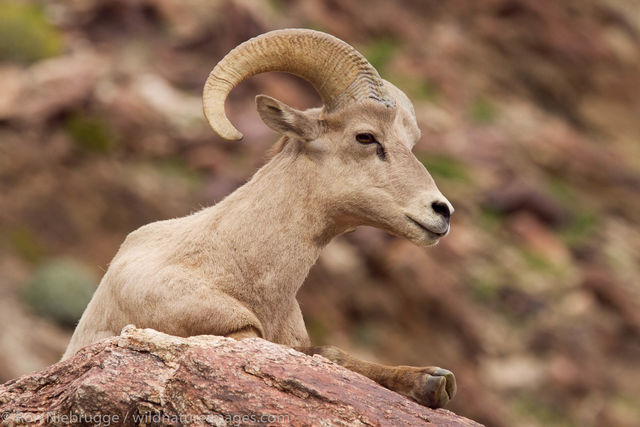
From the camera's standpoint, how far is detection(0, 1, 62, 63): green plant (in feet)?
83.0

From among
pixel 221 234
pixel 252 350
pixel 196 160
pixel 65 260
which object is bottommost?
pixel 252 350

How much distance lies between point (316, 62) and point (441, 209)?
5.17ft

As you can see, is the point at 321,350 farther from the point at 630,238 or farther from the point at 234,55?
the point at 630,238

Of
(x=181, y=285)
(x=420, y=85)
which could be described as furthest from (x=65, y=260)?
(x=181, y=285)

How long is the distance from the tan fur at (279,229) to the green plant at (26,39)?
63.3ft

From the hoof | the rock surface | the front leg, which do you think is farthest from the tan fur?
the hoof

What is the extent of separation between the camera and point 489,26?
3356cm

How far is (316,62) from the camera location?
24.8ft

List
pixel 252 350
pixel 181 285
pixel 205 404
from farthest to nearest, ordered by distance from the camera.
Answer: pixel 181 285, pixel 252 350, pixel 205 404

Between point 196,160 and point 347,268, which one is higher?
point 196,160

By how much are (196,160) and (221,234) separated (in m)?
17.2

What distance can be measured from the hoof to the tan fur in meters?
1.09

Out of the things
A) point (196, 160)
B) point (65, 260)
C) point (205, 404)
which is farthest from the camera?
point (196, 160)

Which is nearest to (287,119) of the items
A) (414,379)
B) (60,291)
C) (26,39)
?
(414,379)
